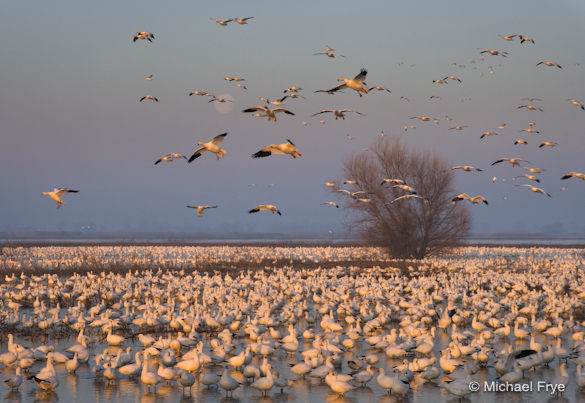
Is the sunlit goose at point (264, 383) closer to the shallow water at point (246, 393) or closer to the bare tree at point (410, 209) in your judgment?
the shallow water at point (246, 393)

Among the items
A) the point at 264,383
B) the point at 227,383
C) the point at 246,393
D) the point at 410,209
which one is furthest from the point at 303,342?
the point at 410,209

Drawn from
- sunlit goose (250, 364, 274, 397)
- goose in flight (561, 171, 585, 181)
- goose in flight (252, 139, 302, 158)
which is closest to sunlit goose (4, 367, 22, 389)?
sunlit goose (250, 364, 274, 397)

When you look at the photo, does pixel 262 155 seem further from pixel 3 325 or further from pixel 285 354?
pixel 3 325

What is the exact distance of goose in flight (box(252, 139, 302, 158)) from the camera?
13.2 m

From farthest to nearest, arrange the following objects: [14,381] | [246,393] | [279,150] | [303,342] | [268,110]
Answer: [303,342] → [268,110] → [279,150] → [246,393] → [14,381]

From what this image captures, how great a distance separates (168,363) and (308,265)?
1124 inches

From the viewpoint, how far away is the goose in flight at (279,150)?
43.3 feet

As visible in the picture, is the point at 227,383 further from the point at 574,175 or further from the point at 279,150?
the point at 574,175

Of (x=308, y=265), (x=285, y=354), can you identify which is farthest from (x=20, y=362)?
(x=308, y=265)

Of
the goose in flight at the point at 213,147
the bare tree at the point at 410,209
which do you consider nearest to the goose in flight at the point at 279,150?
the goose in flight at the point at 213,147

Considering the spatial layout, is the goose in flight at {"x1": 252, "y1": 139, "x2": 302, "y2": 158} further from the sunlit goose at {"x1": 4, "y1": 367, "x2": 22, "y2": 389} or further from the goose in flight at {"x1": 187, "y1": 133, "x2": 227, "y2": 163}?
the sunlit goose at {"x1": 4, "y1": 367, "x2": 22, "y2": 389}

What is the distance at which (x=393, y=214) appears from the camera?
4409cm

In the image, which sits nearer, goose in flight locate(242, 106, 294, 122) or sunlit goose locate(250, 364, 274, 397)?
sunlit goose locate(250, 364, 274, 397)

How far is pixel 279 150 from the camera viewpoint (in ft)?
44.4
